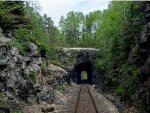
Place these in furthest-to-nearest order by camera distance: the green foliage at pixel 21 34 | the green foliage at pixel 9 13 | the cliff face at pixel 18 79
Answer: the green foliage at pixel 21 34 < the green foliage at pixel 9 13 < the cliff face at pixel 18 79

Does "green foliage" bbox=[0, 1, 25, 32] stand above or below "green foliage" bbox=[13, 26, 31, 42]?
above

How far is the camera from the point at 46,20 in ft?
346

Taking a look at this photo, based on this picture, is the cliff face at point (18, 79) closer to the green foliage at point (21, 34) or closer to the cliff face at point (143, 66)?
the green foliage at point (21, 34)

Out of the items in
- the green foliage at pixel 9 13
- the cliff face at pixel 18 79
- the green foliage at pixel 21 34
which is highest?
the green foliage at pixel 9 13

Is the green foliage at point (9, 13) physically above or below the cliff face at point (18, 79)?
above

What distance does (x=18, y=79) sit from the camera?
80.0 ft

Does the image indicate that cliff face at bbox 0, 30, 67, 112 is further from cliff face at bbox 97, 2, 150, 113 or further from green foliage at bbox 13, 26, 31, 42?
cliff face at bbox 97, 2, 150, 113

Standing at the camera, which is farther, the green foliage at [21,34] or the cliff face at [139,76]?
the green foliage at [21,34]

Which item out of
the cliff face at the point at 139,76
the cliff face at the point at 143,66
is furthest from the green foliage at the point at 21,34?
the cliff face at the point at 143,66

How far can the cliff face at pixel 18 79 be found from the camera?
22.2 meters

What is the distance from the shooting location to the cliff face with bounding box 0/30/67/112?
2225 centimetres

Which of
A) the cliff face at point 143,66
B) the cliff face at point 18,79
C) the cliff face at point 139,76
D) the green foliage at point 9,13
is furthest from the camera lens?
the green foliage at point 9,13

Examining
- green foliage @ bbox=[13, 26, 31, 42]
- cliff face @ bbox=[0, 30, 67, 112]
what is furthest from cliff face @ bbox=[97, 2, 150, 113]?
green foliage @ bbox=[13, 26, 31, 42]

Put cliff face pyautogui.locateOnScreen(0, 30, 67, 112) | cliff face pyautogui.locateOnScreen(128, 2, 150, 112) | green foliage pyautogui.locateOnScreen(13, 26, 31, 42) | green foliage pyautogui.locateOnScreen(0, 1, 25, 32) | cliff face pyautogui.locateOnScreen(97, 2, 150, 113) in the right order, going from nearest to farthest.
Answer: cliff face pyautogui.locateOnScreen(128, 2, 150, 112) → cliff face pyautogui.locateOnScreen(97, 2, 150, 113) → cliff face pyautogui.locateOnScreen(0, 30, 67, 112) → green foliage pyautogui.locateOnScreen(0, 1, 25, 32) → green foliage pyautogui.locateOnScreen(13, 26, 31, 42)
